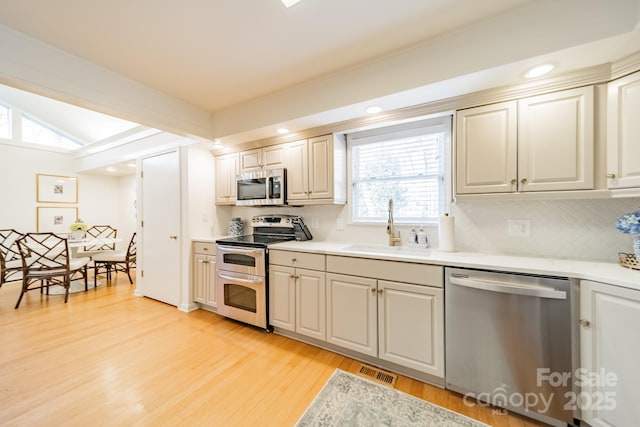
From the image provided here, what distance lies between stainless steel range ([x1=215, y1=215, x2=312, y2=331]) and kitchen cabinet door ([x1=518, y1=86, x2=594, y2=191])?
2.13m

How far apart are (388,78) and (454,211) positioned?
1.30 metres

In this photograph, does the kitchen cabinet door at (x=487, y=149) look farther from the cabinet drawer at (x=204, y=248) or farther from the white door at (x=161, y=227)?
the white door at (x=161, y=227)

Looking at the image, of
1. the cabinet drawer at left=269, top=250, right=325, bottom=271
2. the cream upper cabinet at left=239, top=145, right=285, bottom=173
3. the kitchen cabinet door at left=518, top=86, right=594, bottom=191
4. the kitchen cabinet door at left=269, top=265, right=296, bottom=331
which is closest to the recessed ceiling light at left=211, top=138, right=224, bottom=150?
the cream upper cabinet at left=239, top=145, right=285, bottom=173

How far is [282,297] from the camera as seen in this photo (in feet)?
8.01

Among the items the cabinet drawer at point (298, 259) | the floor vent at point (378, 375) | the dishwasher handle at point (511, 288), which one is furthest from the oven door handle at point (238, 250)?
the dishwasher handle at point (511, 288)

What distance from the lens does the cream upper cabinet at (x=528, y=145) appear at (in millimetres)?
1538

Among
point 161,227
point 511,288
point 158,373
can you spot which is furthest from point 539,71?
point 161,227

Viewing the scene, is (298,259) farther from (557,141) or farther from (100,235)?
(100,235)

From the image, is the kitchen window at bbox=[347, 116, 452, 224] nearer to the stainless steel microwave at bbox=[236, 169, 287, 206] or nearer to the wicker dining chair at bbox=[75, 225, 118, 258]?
the stainless steel microwave at bbox=[236, 169, 287, 206]

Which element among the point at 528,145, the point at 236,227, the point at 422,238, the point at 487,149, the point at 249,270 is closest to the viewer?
the point at 528,145

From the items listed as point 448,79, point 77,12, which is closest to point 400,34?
point 448,79

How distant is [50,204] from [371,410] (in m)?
7.27

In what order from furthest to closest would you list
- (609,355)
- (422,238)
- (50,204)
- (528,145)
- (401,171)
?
(50,204) → (401,171) → (422,238) → (528,145) → (609,355)

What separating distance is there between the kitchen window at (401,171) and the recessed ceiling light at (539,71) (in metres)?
0.66
